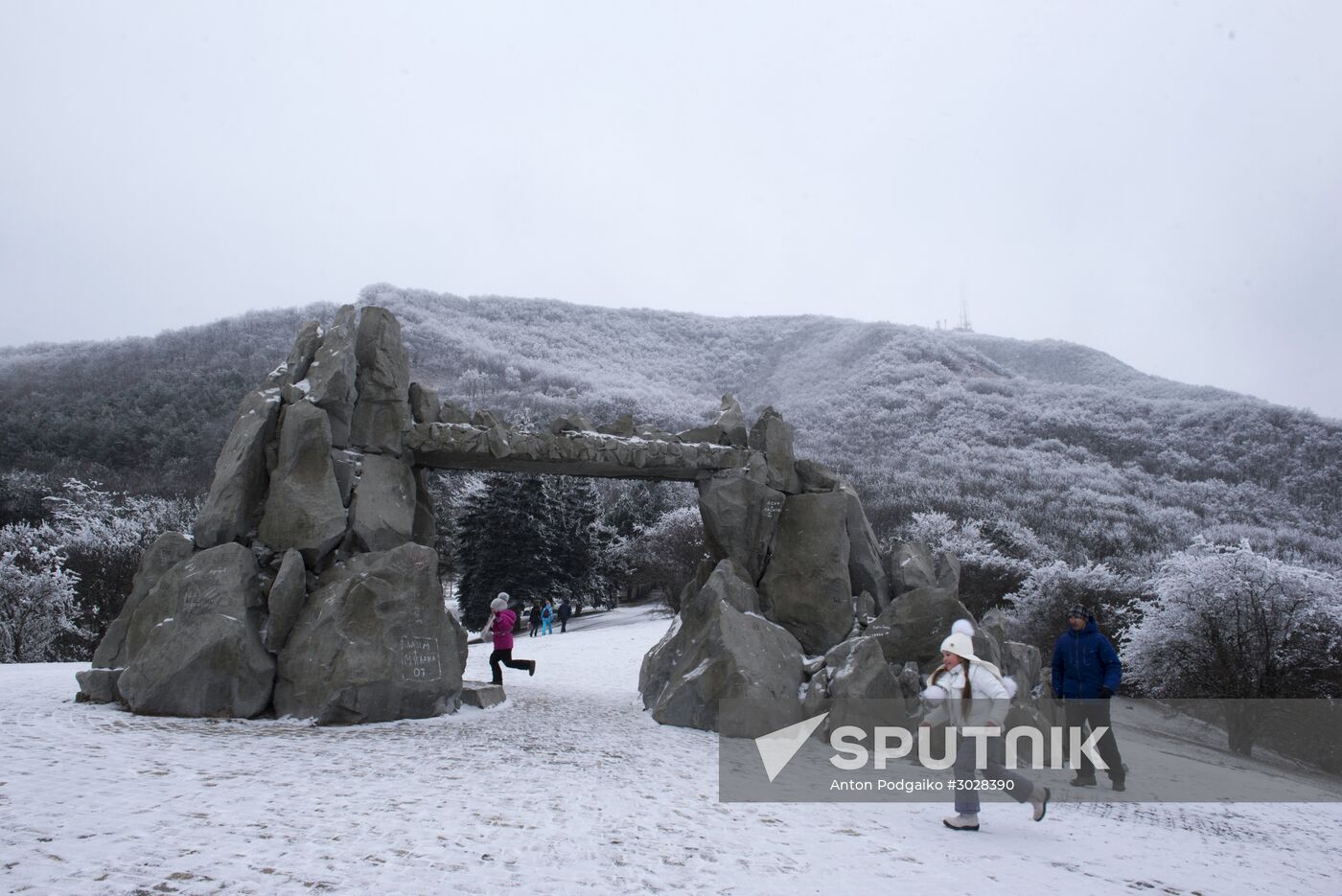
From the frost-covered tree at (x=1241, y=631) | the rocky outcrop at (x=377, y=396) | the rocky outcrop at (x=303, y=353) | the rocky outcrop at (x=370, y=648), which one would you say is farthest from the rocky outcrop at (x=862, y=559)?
the frost-covered tree at (x=1241, y=631)

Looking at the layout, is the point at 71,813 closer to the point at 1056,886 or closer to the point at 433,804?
the point at 433,804

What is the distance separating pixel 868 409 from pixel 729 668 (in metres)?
63.4

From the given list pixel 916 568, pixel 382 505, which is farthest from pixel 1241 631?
pixel 382 505

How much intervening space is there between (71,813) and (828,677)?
296 inches

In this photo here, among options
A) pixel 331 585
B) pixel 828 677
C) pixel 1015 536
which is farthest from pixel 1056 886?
pixel 1015 536

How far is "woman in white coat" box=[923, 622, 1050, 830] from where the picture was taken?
573 cm

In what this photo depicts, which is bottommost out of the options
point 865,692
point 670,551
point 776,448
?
point 865,692

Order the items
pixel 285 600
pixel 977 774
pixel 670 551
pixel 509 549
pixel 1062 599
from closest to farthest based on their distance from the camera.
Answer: pixel 977 774
pixel 285 600
pixel 1062 599
pixel 509 549
pixel 670 551

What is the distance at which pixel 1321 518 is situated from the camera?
1838 inches

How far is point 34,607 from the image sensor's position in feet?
70.9

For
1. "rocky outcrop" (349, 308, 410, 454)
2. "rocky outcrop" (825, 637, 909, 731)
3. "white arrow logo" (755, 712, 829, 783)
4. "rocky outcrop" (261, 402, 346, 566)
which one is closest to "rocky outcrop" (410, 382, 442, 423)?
"rocky outcrop" (349, 308, 410, 454)

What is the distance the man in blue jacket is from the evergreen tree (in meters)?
23.4

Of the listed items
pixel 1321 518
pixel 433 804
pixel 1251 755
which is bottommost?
pixel 1251 755

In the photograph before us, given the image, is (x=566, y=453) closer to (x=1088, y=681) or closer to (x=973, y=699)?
(x=1088, y=681)
